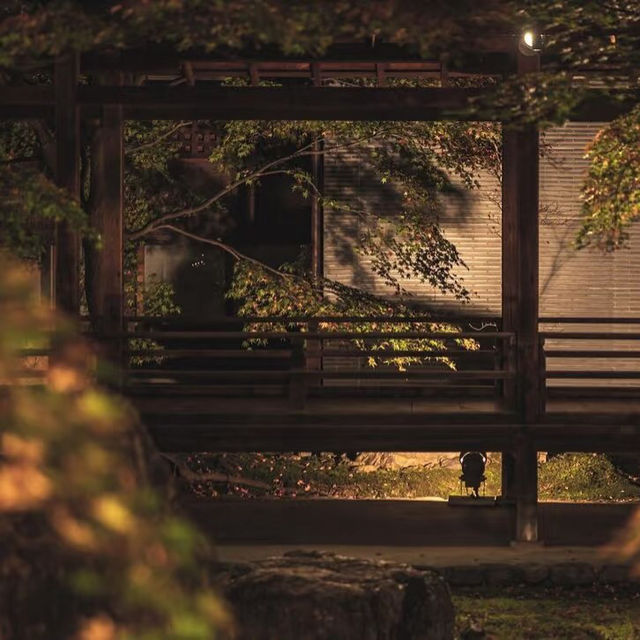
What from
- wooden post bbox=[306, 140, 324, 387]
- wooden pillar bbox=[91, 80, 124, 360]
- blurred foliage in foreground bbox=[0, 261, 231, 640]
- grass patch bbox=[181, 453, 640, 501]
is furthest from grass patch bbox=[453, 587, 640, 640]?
blurred foliage in foreground bbox=[0, 261, 231, 640]

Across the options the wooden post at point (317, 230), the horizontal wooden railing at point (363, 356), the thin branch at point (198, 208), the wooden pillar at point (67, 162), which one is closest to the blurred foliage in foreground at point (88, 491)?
the horizontal wooden railing at point (363, 356)

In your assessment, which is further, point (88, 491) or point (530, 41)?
point (530, 41)

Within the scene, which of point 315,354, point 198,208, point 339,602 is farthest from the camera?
point 198,208

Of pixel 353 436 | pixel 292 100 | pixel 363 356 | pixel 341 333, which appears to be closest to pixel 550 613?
pixel 353 436

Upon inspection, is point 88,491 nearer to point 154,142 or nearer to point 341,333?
point 341,333

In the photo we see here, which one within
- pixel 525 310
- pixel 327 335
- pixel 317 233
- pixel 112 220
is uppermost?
pixel 317 233

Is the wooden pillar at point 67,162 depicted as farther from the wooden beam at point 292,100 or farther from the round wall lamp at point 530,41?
the round wall lamp at point 530,41

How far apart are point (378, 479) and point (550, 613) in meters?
7.41

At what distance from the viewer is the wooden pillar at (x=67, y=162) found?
14.4 metres

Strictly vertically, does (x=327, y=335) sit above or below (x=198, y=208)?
below

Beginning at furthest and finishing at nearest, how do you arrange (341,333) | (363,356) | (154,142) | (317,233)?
(317,233), (154,142), (363,356), (341,333)

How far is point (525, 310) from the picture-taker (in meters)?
14.9

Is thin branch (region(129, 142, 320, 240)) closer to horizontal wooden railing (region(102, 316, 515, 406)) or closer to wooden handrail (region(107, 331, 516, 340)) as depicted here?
horizontal wooden railing (region(102, 316, 515, 406))

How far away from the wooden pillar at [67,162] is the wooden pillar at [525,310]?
455 centimetres
